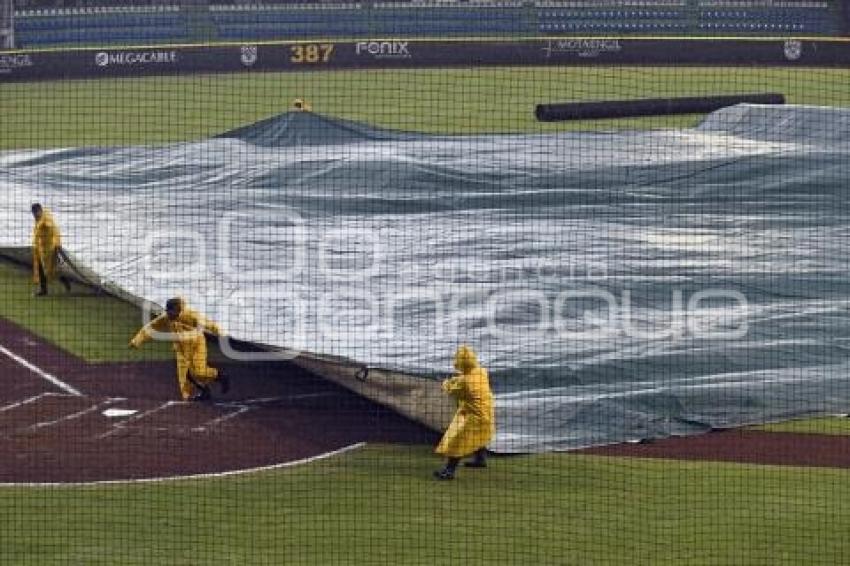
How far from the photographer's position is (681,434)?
46.9 feet

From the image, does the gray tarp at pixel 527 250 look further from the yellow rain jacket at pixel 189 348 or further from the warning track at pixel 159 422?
the yellow rain jacket at pixel 189 348

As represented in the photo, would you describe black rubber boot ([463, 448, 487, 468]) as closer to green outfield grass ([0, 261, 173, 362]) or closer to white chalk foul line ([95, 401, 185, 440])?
white chalk foul line ([95, 401, 185, 440])

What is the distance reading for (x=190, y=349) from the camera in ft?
52.5

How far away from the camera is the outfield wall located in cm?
4178

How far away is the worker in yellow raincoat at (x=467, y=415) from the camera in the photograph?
44.1 ft

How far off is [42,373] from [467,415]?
18.6 feet

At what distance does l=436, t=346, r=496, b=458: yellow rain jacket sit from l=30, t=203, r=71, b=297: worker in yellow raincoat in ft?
29.1

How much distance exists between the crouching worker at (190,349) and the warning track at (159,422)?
174 millimetres

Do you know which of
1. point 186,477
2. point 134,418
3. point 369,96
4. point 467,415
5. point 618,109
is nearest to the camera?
point 467,415

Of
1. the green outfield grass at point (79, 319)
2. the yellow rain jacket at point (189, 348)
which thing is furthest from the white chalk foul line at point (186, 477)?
the green outfield grass at point (79, 319)

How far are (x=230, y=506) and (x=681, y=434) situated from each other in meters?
3.84

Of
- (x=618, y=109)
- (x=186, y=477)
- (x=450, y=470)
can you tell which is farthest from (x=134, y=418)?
(x=618, y=109)

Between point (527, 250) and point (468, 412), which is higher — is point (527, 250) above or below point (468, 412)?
above

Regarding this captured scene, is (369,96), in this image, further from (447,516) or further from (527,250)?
(447,516)
